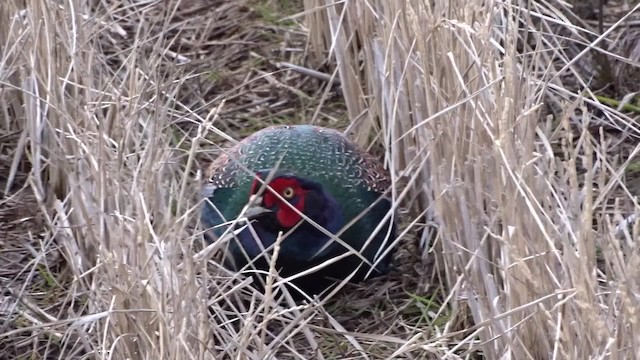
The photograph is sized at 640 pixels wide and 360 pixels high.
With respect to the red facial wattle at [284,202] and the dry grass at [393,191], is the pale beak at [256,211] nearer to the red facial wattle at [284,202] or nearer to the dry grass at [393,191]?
the red facial wattle at [284,202]

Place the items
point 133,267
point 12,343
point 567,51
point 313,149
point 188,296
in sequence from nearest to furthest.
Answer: point 188,296
point 133,267
point 12,343
point 313,149
point 567,51

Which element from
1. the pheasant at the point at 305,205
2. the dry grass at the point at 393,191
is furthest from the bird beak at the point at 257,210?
the dry grass at the point at 393,191

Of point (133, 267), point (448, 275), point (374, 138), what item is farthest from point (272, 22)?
point (133, 267)

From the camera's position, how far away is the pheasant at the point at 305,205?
2.30 meters

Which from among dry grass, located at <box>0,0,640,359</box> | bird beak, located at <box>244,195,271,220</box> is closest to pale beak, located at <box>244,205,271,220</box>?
bird beak, located at <box>244,195,271,220</box>

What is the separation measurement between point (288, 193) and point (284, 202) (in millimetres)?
32

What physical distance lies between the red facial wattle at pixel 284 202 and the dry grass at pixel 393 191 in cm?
16

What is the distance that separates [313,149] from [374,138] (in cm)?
41

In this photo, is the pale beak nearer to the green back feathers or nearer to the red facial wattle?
the red facial wattle

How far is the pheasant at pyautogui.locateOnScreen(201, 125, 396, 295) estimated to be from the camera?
230cm

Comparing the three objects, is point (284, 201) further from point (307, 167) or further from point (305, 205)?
point (307, 167)

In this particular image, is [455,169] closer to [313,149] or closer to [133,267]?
[313,149]

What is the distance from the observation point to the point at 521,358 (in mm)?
1859

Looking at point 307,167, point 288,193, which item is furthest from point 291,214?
point 307,167
